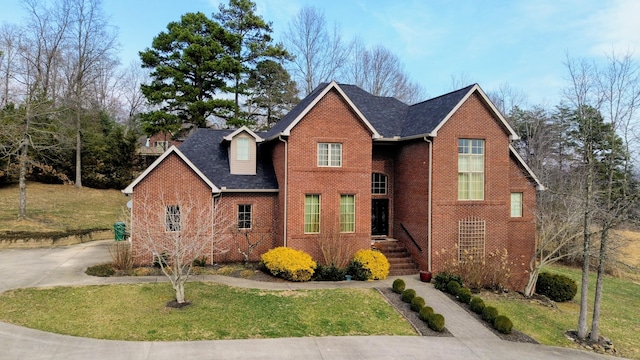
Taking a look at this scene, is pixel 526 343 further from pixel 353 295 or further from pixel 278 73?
pixel 278 73

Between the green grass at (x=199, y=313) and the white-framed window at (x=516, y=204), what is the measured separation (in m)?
10.5

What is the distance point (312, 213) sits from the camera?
18797 mm

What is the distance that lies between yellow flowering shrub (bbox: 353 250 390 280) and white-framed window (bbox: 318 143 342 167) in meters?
4.51

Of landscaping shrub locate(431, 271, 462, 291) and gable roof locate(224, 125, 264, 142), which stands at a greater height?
gable roof locate(224, 125, 264, 142)

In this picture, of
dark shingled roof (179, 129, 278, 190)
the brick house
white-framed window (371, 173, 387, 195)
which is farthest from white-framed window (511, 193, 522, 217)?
dark shingled roof (179, 129, 278, 190)

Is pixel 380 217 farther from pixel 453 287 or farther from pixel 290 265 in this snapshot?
pixel 290 265

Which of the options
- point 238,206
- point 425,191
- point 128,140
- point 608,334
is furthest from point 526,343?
point 128,140

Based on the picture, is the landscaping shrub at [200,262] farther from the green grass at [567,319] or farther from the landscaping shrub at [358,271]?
the green grass at [567,319]

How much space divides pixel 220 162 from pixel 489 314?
14439 mm

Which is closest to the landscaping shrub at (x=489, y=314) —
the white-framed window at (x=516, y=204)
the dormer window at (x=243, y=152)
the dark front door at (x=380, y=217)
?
the dark front door at (x=380, y=217)

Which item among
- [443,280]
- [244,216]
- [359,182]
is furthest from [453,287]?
[244,216]

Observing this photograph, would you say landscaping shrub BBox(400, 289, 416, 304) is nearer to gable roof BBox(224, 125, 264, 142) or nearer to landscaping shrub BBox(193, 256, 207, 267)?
landscaping shrub BBox(193, 256, 207, 267)

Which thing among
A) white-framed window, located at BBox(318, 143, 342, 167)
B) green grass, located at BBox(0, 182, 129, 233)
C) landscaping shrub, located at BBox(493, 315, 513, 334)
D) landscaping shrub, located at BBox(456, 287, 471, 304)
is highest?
white-framed window, located at BBox(318, 143, 342, 167)

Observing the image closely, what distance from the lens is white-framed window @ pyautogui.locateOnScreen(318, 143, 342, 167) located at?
18856 millimetres
